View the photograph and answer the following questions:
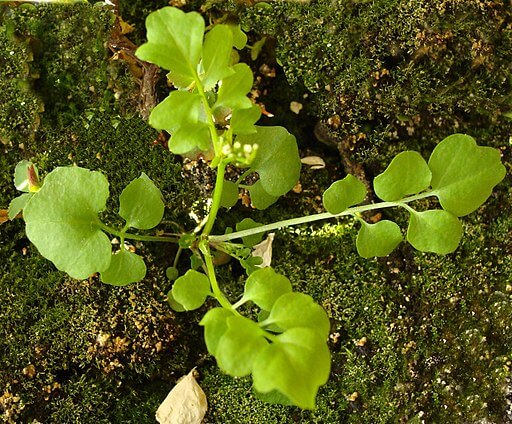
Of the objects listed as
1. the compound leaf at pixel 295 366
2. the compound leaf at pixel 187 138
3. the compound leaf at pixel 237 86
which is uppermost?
the compound leaf at pixel 237 86

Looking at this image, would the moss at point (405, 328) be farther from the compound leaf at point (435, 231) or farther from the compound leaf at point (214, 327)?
the compound leaf at point (214, 327)

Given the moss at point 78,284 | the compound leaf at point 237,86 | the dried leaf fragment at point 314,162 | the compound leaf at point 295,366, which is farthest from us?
the dried leaf fragment at point 314,162

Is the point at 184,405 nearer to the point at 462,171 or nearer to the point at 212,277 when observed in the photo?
the point at 212,277

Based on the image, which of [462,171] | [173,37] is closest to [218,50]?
[173,37]

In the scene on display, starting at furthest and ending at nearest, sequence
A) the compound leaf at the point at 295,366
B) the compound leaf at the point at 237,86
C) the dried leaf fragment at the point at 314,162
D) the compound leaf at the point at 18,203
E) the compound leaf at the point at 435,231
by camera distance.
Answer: the dried leaf fragment at the point at 314,162, the compound leaf at the point at 18,203, the compound leaf at the point at 435,231, the compound leaf at the point at 237,86, the compound leaf at the point at 295,366

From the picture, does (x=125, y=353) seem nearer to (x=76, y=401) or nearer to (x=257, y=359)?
(x=76, y=401)

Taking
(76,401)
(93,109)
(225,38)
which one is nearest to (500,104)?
(225,38)

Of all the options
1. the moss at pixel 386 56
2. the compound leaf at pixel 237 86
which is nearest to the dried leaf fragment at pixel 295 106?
the moss at pixel 386 56

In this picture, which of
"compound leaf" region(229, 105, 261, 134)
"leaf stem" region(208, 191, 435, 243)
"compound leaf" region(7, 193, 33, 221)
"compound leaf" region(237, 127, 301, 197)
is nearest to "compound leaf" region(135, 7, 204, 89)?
"compound leaf" region(229, 105, 261, 134)
